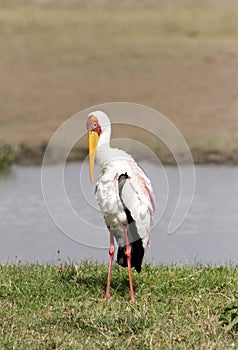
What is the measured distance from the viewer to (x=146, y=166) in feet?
41.4

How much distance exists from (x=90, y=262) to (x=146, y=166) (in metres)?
5.19

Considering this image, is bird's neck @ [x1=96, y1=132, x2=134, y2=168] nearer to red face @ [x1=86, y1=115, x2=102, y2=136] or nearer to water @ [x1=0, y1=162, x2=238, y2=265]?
red face @ [x1=86, y1=115, x2=102, y2=136]

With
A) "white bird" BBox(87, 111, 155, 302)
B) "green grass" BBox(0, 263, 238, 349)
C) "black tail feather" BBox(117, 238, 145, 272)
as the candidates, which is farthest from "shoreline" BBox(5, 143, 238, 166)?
"white bird" BBox(87, 111, 155, 302)

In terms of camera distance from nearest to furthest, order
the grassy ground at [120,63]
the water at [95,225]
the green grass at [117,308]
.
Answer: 1. the green grass at [117,308]
2. the water at [95,225]
3. the grassy ground at [120,63]

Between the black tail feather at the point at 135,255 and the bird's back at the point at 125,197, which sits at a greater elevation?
the bird's back at the point at 125,197

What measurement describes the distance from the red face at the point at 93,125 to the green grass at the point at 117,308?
99 centimetres

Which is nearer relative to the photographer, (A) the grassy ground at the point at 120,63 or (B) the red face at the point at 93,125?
(B) the red face at the point at 93,125

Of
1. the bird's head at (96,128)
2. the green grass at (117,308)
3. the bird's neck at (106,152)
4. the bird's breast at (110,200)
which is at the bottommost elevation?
the green grass at (117,308)

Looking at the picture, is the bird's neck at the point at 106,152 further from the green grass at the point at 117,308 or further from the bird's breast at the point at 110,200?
the green grass at the point at 117,308

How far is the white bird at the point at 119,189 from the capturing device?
641 cm

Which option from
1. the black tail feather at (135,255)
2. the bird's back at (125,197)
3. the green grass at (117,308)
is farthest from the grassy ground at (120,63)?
the bird's back at (125,197)

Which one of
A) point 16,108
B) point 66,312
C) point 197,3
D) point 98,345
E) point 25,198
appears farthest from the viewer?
point 197,3

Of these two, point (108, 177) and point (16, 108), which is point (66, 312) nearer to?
point (108, 177)

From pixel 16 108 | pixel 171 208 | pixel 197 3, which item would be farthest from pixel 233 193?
pixel 197 3
